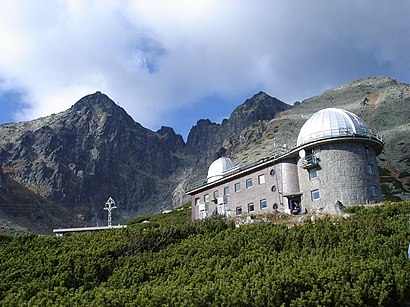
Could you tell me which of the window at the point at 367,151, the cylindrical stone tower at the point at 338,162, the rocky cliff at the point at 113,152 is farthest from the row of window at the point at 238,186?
→ the rocky cliff at the point at 113,152

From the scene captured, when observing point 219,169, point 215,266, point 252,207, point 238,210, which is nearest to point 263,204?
point 252,207

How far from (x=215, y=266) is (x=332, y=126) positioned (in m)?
23.8

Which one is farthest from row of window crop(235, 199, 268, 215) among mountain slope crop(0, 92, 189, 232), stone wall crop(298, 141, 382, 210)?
mountain slope crop(0, 92, 189, 232)

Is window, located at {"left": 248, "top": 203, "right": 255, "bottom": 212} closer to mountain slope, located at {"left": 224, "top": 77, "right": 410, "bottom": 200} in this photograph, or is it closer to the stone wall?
mountain slope, located at {"left": 224, "top": 77, "right": 410, "bottom": 200}

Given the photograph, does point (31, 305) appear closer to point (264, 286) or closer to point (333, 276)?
point (264, 286)

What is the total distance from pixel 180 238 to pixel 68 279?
289 inches

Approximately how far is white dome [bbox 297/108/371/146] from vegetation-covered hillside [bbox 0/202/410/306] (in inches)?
460

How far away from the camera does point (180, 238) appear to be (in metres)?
22.0

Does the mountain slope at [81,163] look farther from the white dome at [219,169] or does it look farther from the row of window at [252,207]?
the row of window at [252,207]

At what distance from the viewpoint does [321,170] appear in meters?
35.4

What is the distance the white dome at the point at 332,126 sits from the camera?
1384 inches

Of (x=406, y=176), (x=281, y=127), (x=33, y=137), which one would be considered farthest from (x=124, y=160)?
(x=406, y=176)

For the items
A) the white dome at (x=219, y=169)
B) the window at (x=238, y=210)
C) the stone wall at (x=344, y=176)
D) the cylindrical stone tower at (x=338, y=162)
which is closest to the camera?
the stone wall at (x=344, y=176)

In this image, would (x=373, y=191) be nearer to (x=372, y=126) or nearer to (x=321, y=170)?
(x=321, y=170)
